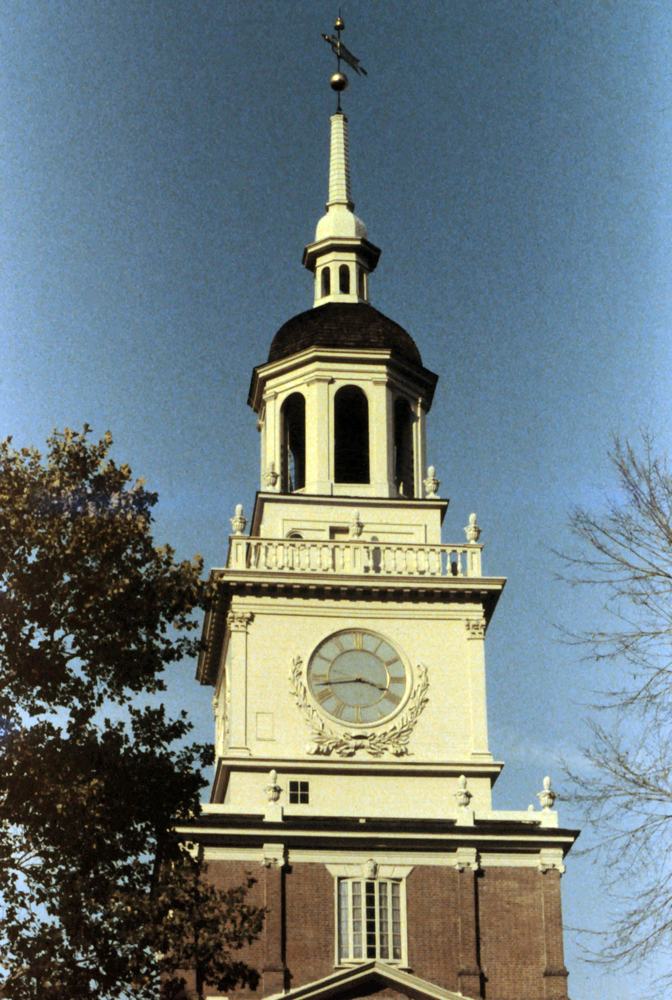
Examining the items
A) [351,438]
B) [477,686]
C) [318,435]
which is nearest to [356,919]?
[477,686]

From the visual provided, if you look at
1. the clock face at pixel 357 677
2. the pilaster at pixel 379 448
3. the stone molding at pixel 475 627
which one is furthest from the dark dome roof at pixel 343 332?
the clock face at pixel 357 677

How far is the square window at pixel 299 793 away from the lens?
50.4m

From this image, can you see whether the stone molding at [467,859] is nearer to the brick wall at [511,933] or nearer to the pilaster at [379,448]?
the brick wall at [511,933]

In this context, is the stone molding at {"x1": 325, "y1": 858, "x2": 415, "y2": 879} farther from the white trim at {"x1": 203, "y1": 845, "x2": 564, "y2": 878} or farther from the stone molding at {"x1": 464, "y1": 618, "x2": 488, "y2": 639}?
the stone molding at {"x1": 464, "y1": 618, "x2": 488, "y2": 639}

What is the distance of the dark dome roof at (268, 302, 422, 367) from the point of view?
58306mm

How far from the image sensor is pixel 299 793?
50.5m

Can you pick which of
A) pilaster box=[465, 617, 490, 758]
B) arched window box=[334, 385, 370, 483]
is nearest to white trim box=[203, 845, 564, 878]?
pilaster box=[465, 617, 490, 758]

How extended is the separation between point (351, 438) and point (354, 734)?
11565 mm

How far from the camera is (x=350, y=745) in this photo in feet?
168

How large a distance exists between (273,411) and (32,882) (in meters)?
26.0

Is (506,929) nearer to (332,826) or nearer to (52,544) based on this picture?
(332,826)

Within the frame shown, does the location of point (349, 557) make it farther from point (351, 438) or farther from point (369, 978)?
point (369, 978)

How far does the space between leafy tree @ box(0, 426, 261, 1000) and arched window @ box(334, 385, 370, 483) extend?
846 inches

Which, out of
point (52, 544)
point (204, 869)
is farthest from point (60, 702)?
point (204, 869)
